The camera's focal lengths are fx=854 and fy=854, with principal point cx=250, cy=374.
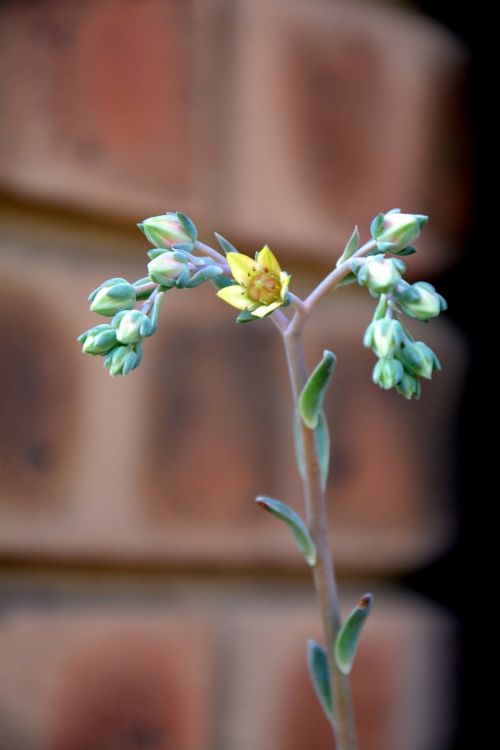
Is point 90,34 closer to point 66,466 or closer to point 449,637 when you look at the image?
point 66,466

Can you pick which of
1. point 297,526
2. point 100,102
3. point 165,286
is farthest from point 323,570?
point 100,102

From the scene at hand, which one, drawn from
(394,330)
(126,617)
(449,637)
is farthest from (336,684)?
(449,637)

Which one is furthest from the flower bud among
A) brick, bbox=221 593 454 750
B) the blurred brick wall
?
brick, bbox=221 593 454 750

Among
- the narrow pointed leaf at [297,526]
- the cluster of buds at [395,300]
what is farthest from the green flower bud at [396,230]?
the narrow pointed leaf at [297,526]

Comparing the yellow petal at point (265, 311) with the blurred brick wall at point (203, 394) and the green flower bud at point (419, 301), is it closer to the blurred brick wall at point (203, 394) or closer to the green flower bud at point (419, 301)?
the green flower bud at point (419, 301)

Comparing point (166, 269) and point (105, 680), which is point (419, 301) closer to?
point (166, 269)
